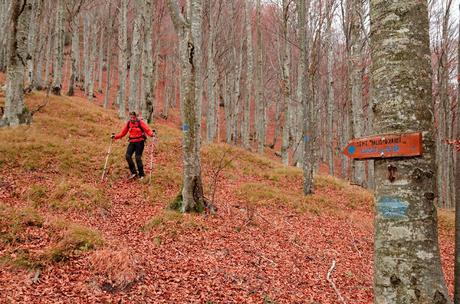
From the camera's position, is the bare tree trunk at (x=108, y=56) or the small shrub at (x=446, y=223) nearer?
the small shrub at (x=446, y=223)

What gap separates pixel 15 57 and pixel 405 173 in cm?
1177

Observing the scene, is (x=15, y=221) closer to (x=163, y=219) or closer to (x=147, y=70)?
(x=163, y=219)

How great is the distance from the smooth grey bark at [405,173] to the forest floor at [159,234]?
111 inches

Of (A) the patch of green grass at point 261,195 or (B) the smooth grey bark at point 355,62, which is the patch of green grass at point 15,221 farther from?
(B) the smooth grey bark at point 355,62

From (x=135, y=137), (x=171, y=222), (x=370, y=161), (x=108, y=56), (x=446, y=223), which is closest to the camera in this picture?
(x=171, y=222)

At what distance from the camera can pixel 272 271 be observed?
576 centimetres

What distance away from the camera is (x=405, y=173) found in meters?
2.34

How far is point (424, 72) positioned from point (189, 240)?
17.4ft

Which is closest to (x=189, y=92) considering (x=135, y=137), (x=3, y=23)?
(x=135, y=137)

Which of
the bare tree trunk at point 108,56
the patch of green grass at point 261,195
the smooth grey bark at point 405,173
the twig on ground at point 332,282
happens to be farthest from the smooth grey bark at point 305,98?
the bare tree trunk at point 108,56

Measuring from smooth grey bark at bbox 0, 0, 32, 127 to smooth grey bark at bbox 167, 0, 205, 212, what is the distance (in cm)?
574

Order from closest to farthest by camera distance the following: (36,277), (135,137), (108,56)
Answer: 1. (36,277)
2. (135,137)
3. (108,56)

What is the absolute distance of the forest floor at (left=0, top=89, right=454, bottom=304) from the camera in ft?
15.8

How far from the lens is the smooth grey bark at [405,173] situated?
2.28 meters
